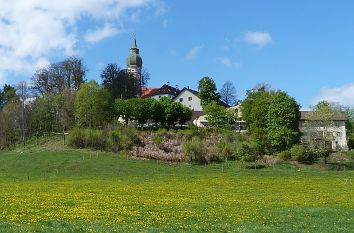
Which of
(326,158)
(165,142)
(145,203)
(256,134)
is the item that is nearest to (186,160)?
(165,142)

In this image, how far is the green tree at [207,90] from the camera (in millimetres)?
129875

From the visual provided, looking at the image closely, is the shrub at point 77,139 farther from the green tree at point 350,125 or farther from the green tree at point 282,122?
the green tree at point 350,125

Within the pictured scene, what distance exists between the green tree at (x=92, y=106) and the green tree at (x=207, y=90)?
3451 centimetres

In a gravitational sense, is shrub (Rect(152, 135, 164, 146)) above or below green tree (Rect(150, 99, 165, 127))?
below

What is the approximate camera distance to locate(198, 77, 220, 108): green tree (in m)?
130

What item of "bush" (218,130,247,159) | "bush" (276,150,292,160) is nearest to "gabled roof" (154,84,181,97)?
"bush" (218,130,247,159)

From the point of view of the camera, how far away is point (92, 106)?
326 ft

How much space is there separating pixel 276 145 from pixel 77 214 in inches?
2768

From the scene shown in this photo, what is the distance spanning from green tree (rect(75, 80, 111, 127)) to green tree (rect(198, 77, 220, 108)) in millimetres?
34506

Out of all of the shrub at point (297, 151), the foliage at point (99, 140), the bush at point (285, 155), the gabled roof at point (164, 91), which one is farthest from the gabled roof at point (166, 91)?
the shrub at point (297, 151)

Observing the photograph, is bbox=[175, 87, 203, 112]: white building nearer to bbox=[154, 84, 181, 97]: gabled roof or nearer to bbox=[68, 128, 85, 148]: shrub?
bbox=[154, 84, 181, 97]: gabled roof

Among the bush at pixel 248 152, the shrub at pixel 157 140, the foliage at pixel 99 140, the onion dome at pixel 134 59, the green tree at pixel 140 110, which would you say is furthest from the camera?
the onion dome at pixel 134 59

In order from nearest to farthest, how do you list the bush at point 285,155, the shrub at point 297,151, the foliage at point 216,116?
1. the shrub at point 297,151
2. the bush at point 285,155
3. the foliage at point 216,116

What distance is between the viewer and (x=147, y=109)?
105938 mm
